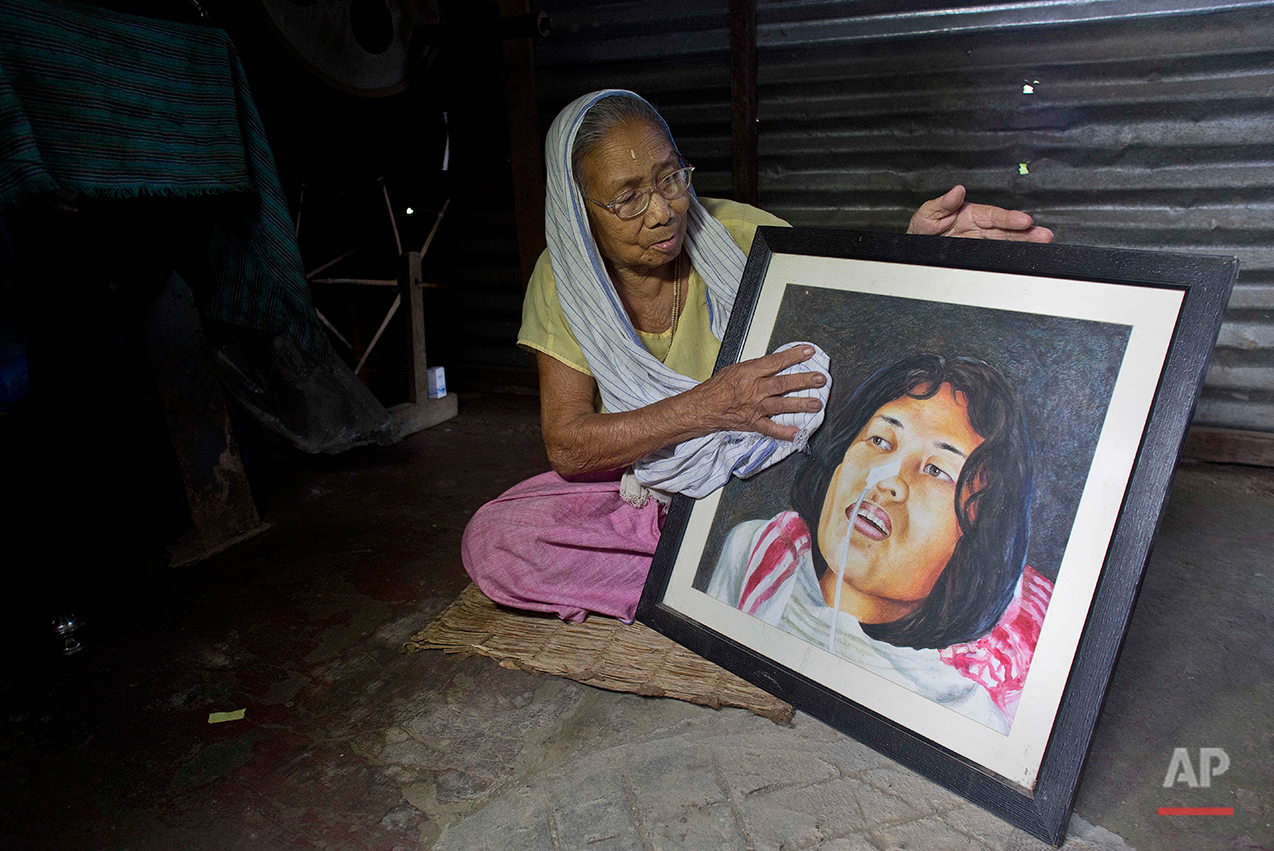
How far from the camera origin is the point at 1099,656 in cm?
111

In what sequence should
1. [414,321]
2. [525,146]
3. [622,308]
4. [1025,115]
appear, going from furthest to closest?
[525,146] < [414,321] < [1025,115] < [622,308]

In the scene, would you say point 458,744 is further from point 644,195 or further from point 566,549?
point 644,195

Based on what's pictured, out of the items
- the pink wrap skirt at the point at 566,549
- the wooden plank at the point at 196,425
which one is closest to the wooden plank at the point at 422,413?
the wooden plank at the point at 196,425

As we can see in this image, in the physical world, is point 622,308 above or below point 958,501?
above

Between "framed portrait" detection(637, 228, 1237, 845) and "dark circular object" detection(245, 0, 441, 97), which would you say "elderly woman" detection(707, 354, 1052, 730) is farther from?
"dark circular object" detection(245, 0, 441, 97)

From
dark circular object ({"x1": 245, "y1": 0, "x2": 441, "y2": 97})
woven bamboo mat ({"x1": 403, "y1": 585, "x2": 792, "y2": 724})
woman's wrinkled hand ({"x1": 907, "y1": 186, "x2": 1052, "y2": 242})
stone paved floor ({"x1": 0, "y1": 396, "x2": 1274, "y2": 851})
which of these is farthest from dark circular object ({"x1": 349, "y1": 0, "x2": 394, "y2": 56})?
woman's wrinkled hand ({"x1": 907, "y1": 186, "x2": 1052, "y2": 242})

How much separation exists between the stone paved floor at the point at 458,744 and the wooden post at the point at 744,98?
90.6 inches

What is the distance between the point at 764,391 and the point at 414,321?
280cm

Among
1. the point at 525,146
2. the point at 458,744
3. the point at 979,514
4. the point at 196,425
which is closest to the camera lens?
the point at 979,514

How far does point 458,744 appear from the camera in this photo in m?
1.63

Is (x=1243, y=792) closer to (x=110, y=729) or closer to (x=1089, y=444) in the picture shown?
(x=1089, y=444)

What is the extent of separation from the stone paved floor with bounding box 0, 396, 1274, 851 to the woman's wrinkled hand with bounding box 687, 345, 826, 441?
24.9 inches

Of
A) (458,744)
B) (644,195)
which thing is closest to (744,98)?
(644,195)

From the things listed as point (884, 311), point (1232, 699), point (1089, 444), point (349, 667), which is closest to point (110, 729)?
point (349, 667)
